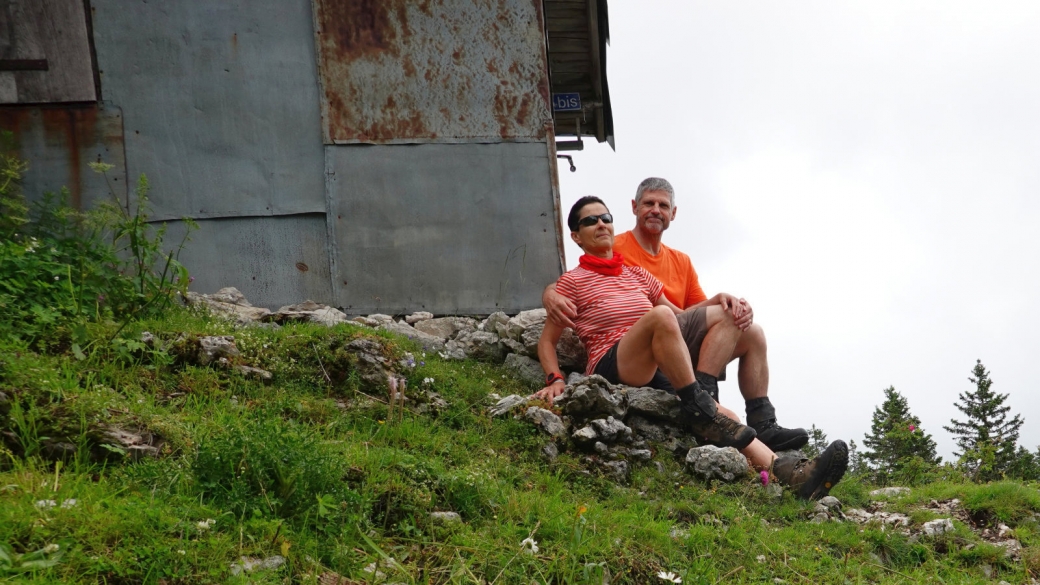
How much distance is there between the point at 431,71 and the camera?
25.3 ft

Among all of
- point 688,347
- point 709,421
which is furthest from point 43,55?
Result: point 709,421

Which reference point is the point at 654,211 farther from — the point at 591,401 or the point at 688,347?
the point at 591,401

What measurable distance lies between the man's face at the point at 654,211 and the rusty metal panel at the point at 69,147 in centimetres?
389

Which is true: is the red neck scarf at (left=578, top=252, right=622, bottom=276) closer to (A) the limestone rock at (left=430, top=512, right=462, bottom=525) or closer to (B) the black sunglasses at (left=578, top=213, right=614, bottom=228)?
(B) the black sunglasses at (left=578, top=213, right=614, bottom=228)

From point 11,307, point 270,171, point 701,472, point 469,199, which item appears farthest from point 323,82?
point 701,472

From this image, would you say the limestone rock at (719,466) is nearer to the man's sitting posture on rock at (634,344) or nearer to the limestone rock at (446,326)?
the man's sitting posture on rock at (634,344)

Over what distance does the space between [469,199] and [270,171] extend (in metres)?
1.56

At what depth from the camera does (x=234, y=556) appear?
300 centimetres

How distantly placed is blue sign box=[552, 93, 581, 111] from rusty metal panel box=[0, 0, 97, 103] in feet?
17.1

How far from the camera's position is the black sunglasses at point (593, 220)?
243 inches

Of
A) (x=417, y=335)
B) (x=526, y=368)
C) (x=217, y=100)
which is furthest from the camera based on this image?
(x=217, y=100)

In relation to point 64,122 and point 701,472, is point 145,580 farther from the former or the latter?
point 64,122

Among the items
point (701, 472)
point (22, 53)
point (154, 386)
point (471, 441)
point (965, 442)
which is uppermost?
point (22, 53)

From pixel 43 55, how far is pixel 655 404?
204 inches
